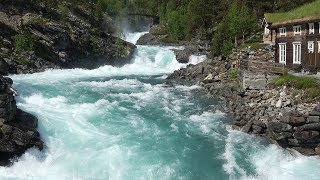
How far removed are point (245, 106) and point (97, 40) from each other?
46.2 meters

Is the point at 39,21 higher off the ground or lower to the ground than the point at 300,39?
higher

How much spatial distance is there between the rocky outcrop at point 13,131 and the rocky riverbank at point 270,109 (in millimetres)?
13825

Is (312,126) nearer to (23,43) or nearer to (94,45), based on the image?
(23,43)

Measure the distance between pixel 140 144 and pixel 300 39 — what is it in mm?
19640

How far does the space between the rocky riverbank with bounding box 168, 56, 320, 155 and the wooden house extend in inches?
164

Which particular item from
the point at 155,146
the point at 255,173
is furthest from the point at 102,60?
the point at 255,173

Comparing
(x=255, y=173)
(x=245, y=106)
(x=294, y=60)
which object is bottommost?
(x=255, y=173)

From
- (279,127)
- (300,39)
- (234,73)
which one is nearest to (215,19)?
(234,73)

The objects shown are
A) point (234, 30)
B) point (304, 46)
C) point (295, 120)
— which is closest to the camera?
point (295, 120)

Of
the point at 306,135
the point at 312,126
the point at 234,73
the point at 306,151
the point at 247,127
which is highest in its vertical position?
the point at 234,73

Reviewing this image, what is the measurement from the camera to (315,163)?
22.3 meters

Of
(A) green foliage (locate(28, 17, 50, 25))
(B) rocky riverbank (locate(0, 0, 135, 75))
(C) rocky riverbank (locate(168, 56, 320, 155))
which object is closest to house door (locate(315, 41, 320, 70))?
(C) rocky riverbank (locate(168, 56, 320, 155))

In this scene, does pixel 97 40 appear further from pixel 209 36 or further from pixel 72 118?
pixel 72 118

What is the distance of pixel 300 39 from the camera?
3616 centimetres
